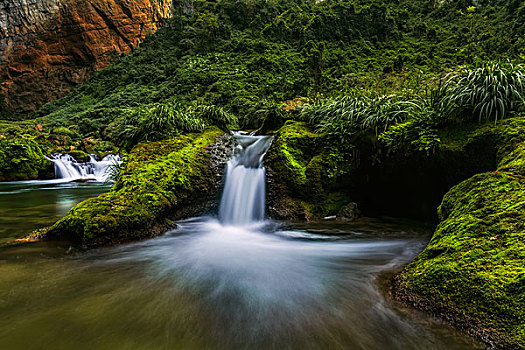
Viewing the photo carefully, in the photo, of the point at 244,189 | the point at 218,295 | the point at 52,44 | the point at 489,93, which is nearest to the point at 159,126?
the point at 244,189

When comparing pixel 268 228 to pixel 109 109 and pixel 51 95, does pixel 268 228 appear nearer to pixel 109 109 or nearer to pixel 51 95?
pixel 109 109

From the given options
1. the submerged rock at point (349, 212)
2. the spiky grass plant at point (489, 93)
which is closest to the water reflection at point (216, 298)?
the submerged rock at point (349, 212)

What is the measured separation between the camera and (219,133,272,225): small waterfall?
540 cm

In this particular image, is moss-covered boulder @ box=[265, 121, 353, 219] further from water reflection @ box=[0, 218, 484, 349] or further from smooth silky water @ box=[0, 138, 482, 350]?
water reflection @ box=[0, 218, 484, 349]

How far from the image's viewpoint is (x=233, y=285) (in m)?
2.79

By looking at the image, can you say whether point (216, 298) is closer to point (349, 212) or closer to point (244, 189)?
point (244, 189)

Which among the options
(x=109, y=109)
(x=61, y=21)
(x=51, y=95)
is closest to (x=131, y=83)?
(x=109, y=109)

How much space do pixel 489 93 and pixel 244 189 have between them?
4.60 meters

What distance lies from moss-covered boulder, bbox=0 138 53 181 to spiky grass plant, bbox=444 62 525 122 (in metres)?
17.3

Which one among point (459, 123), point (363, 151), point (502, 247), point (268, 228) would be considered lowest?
point (268, 228)

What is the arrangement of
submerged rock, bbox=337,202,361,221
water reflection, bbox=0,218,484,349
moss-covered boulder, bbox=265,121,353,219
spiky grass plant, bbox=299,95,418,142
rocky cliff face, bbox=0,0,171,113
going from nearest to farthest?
water reflection, bbox=0,218,484,349
spiky grass plant, bbox=299,95,418,142
submerged rock, bbox=337,202,361,221
moss-covered boulder, bbox=265,121,353,219
rocky cliff face, bbox=0,0,171,113

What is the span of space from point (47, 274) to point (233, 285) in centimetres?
209

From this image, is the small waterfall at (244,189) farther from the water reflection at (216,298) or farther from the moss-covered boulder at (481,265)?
the moss-covered boulder at (481,265)

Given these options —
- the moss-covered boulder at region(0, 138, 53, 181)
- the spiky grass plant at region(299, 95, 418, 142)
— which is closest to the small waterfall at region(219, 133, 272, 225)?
the spiky grass plant at region(299, 95, 418, 142)
